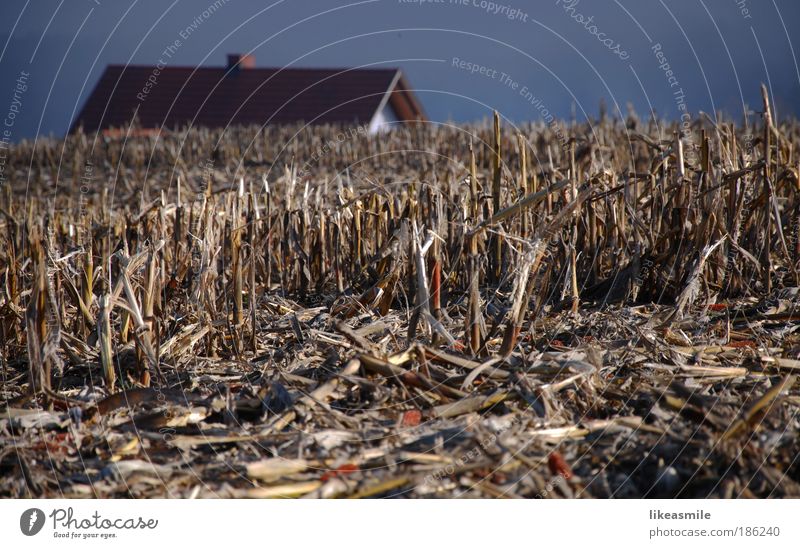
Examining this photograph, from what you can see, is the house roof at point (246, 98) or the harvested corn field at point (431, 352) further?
the house roof at point (246, 98)

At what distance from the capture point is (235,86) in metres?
24.9

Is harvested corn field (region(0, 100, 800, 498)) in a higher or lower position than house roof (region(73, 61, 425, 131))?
lower

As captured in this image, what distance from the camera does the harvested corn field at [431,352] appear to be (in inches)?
101

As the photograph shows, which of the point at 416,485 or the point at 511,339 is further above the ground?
the point at 511,339

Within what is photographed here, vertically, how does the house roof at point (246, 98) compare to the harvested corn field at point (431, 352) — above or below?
above

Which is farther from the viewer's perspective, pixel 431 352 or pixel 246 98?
pixel 246 98

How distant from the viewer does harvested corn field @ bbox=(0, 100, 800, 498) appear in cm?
256

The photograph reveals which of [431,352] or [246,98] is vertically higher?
[246,98]

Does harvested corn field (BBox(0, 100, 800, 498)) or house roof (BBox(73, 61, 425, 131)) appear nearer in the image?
harvested corn field (BBox(0, 100, 800, 498))

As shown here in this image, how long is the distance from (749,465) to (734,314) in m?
1.65

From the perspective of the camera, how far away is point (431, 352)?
310 cm

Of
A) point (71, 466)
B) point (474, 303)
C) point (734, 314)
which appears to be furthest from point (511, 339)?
point (71, 466)
